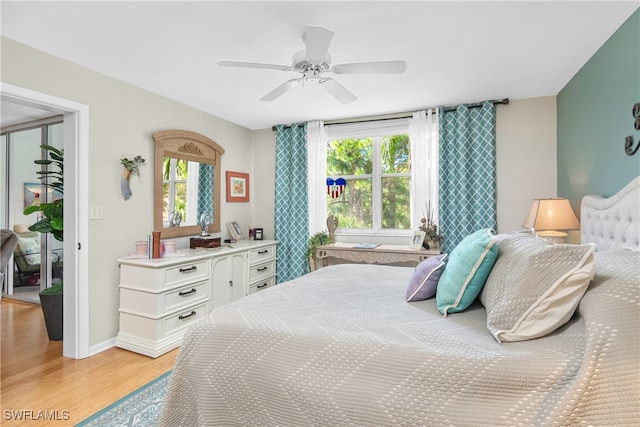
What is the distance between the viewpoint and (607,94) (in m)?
2.32

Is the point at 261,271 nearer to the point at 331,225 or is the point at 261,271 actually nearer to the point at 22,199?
the point at 331,225

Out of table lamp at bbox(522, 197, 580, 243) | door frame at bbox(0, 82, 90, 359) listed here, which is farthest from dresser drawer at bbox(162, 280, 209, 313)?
table lamp at bbox(522, 197, 580, 243)

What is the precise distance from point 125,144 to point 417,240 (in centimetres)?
306

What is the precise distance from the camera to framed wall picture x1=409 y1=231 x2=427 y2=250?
3.63m

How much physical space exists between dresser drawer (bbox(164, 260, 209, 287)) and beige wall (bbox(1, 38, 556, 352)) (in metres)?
0.52

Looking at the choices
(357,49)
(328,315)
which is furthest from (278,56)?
(328,315)

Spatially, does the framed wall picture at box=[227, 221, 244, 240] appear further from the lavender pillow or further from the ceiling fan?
the lavender pillow

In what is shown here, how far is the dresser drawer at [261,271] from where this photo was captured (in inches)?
157

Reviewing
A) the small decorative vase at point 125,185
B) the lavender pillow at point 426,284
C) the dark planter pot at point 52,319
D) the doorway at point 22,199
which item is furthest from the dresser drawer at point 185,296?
the doorway at point 22,199

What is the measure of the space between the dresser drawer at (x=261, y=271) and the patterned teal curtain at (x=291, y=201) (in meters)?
0.11

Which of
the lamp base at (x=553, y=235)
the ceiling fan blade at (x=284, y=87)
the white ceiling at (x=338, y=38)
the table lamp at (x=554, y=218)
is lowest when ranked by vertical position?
the lamp base at (x=553, y=235)

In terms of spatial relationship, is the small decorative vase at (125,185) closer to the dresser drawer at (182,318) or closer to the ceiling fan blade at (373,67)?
the dresser drawer at (182,318)

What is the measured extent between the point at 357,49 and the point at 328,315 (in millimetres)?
1863

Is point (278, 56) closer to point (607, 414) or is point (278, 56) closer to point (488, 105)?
point (488, 105)
